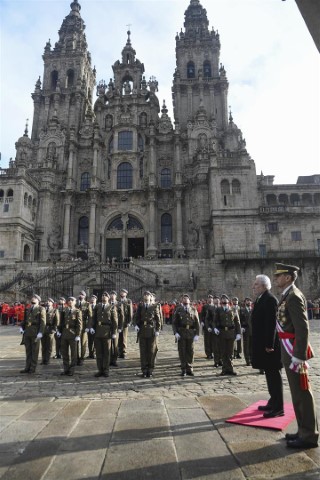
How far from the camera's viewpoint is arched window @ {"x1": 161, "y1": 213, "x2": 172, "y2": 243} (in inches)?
1529

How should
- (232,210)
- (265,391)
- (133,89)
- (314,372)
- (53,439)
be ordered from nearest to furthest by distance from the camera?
(53,439) < (265,391) < (314,372) < (232,210) < (133,89)

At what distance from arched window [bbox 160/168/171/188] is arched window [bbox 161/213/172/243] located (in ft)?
12.4

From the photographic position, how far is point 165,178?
41062 millimetres

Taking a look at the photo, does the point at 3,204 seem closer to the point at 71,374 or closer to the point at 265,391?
the point at 71,374

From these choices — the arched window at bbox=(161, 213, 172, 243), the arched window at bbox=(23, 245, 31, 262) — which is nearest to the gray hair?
the arched window at bbox=(161, 213, 172, 243)

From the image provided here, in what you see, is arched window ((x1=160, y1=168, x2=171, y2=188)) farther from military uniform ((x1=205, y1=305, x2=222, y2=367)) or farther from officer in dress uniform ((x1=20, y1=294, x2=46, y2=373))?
officer in dress uniform ((x1=20, y1=294, x2=46, y2=373))

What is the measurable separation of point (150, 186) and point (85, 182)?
29.4ft

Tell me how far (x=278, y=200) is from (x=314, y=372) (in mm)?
31617

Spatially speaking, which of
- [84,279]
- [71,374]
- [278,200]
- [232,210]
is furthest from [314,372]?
[278,200]

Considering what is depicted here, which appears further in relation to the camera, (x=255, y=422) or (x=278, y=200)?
(x=278, y=200)

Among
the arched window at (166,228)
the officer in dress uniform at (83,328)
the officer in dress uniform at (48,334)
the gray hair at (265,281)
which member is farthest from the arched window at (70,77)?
the gray hair at (265,281)

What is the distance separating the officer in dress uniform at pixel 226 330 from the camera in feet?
26.9

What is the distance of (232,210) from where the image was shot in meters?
32.5

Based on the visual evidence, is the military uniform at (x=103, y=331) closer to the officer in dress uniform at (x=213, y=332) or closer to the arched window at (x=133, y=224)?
the officer in dress uniform at (x=213, y=332)
